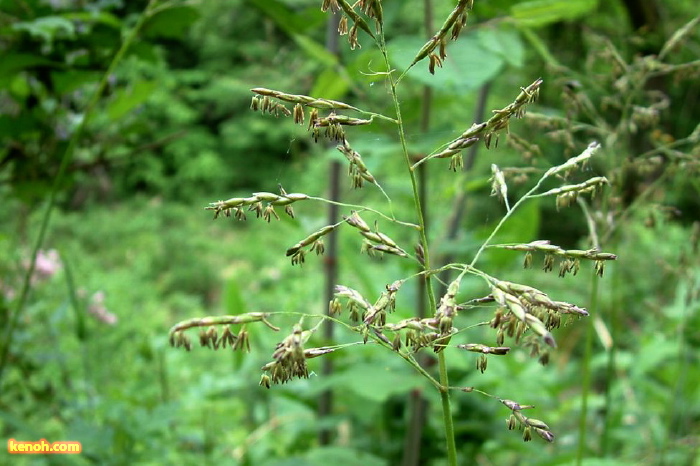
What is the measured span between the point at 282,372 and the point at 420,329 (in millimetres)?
106

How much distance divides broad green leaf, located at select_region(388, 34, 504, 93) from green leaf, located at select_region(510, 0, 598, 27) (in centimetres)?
9

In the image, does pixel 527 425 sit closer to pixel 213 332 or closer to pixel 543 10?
pixel 213 332

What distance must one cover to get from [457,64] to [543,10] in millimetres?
205

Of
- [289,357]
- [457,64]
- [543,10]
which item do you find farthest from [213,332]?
[543,10]

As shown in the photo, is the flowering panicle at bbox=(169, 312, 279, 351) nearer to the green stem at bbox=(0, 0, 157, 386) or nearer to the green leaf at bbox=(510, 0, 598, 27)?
the green stem at bbox=(0, 0, 157, 386)

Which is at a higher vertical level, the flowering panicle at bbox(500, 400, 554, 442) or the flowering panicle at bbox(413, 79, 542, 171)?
the flowering panicle at bbox(413, 79, 542, 171)

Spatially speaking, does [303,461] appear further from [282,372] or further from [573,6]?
[573,6]

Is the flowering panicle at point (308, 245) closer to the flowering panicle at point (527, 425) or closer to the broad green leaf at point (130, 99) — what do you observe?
the flowering panicle at point (527, 425)

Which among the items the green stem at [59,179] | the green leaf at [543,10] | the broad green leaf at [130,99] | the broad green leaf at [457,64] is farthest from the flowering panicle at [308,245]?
the broad green leaf at [130,99]

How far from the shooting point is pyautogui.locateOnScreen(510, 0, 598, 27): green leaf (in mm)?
1168

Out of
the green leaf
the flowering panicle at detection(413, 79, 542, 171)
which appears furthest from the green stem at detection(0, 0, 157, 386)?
the flowering panicle at detection(413, 79, 542, 171)

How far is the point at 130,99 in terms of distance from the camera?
1420 millimetres

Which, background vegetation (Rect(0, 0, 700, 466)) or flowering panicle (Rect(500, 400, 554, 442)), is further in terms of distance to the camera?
background vegetation (Rect(0, 0, 700, 466))

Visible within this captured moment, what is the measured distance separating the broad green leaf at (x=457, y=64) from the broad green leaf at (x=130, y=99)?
55cm
